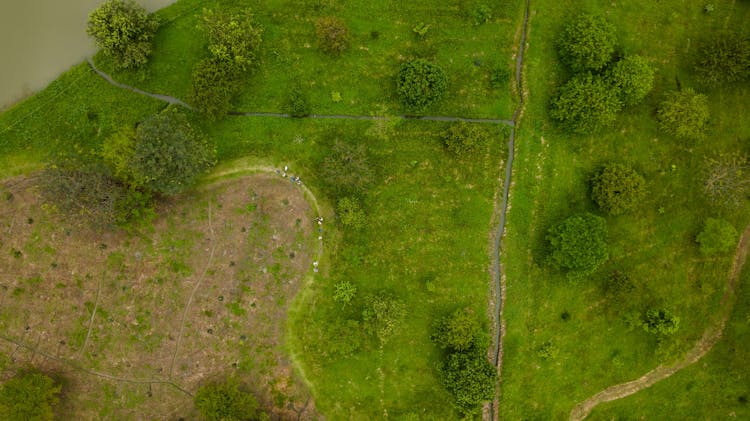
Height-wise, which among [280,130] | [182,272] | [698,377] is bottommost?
[698,377]

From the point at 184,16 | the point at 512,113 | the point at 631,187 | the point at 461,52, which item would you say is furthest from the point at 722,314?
the point at 184,16

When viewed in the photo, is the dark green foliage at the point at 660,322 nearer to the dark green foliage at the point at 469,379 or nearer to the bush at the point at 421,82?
the dark green foliage at the point at 469,379

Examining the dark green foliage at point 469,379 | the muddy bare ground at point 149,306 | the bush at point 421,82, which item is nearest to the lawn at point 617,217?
the dark green foliage at point 469,379

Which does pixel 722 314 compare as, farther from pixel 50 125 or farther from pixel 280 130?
pixel 50 125

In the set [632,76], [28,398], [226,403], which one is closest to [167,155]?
[226,403]

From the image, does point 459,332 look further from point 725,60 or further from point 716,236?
point 725,60
